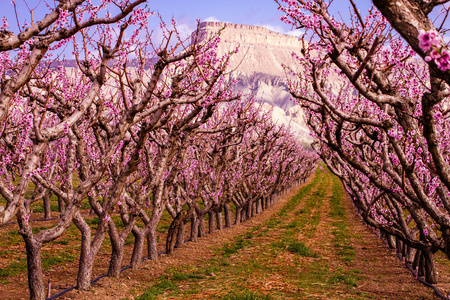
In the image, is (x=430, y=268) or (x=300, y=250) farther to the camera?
(x=300, y=250)

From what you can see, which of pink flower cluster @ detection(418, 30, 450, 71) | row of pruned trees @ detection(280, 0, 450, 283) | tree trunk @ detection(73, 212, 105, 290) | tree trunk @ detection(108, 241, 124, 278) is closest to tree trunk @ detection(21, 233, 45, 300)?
tree trunk @ detection(73, 212, 105, 290)

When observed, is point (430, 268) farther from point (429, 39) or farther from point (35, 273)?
point (35, 273)

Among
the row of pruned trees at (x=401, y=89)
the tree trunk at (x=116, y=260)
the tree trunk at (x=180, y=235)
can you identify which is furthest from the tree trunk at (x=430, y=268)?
the tree trunk at (x=180, y=235)

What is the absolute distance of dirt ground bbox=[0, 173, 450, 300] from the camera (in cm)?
912

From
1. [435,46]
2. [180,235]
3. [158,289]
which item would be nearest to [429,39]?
[435,46]

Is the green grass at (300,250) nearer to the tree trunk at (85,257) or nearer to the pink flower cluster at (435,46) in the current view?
the tree trunk at (85,257)

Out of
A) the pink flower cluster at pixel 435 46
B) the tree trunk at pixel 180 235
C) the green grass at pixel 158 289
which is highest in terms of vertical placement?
the pink flower cluster at pixel 435 46

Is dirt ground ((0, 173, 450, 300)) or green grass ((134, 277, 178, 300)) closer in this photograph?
green grass ((134, 277, 178, 300))

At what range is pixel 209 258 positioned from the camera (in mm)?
13961

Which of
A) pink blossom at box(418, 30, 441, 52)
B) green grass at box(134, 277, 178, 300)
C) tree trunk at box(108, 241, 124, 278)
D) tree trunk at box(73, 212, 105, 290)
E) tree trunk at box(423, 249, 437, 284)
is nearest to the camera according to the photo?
pink blossom at box(418, 30, 441, 52)

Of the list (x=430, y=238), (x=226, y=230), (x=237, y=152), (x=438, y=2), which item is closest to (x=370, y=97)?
(x=438, y=2)

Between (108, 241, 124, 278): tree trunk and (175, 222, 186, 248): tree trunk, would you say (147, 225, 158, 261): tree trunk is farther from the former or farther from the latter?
(175, 222, 186, 248): tree trunk

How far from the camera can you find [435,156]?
4867 millimetres

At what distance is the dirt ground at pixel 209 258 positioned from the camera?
9.12 m
